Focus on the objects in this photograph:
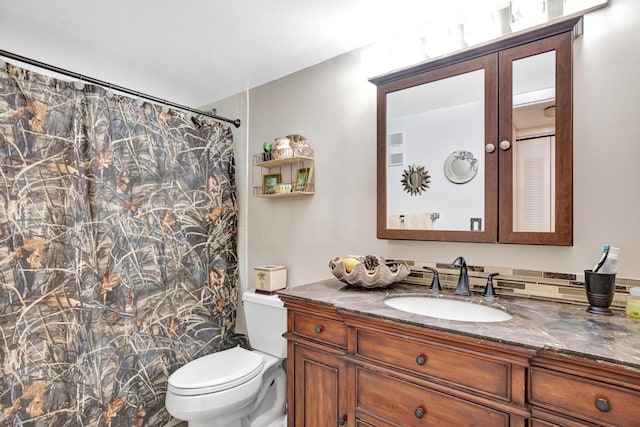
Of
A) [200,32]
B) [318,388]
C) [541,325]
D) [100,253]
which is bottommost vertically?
[318,388]

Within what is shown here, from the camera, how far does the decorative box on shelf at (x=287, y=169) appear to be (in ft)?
6.77

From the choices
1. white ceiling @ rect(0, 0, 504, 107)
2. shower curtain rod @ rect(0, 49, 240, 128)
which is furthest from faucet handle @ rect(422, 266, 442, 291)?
shower curtain rod @ rect(0, 49, 240, 128)

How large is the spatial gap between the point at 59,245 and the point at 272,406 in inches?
57.3

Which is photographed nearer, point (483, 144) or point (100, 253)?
point (483, 144)

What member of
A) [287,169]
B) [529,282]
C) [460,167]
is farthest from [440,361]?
[287,169]

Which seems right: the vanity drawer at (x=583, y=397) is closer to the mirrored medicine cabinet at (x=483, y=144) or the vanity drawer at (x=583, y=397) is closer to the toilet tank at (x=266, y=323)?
the mirrored medicine cabinet at (x=483, y=144)

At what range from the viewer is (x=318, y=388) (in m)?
1.36

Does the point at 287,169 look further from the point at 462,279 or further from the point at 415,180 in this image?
the point at 462,279

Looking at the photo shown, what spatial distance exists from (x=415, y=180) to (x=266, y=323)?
1.23 metres

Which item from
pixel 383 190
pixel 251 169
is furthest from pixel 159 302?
pixel 383 190

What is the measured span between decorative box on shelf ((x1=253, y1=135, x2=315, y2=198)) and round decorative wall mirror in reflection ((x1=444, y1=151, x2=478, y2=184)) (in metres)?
0.85

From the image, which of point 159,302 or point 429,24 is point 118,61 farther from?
point 429,24

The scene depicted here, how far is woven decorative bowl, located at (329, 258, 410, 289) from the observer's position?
149 centimetres

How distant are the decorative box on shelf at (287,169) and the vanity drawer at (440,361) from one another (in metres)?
1.10
